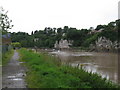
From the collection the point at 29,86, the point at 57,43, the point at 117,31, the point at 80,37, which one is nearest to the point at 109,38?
the point at 117,31

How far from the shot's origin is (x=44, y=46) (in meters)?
148

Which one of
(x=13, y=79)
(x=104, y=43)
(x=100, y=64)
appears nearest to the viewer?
(x=13, y=79)

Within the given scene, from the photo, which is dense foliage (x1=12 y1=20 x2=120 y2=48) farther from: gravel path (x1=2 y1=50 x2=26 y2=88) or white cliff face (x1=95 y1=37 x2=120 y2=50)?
gravel path (x1=2 y1=50 x2=26 y2=88)

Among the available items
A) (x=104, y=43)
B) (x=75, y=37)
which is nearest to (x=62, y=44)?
(x=75, y=37)

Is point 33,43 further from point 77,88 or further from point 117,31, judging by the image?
point 77,88

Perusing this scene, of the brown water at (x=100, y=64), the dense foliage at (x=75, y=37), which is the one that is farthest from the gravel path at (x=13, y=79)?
the dense foliage at (x=75, y=37)

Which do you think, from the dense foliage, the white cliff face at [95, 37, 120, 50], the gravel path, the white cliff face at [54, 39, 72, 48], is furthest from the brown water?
the white cliff face at [54, 39, 72, 48]

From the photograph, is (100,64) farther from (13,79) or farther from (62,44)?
(62,44)

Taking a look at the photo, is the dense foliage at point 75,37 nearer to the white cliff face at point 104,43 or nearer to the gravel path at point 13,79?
the white cliff face at point 104,43

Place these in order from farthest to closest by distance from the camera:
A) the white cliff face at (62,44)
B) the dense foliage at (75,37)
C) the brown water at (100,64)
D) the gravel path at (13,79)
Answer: the white cliff face at (62,44)
the dense foliage at (75,37)
the brown water at (100,64)
the gravel path at (13,79)

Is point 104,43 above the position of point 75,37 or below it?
below

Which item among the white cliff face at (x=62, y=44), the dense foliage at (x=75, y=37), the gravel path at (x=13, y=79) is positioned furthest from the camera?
the white cliff face at (x=62, y=44)

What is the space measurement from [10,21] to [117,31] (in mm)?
56536

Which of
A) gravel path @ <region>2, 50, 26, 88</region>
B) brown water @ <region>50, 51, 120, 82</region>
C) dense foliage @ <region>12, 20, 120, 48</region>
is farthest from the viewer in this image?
dense foliage @ <region>12, 20, 120, 48</region>
